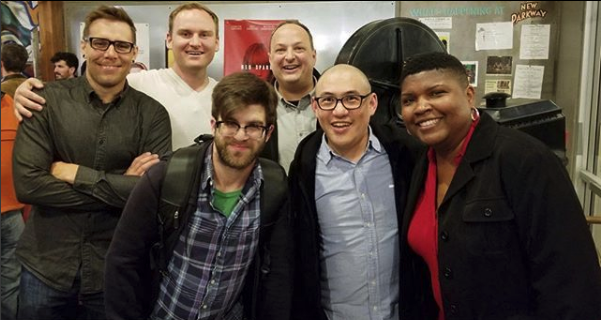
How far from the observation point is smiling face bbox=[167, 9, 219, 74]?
2.00 meters

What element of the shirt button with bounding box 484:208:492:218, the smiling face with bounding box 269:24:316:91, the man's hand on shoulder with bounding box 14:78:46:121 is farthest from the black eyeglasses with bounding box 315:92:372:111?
the man's hand on shoulder with bounding box 14:78:46:121

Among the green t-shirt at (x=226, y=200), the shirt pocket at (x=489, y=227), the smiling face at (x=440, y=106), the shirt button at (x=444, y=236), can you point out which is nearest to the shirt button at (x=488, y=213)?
the shirt pocket at (x=489, y=227)

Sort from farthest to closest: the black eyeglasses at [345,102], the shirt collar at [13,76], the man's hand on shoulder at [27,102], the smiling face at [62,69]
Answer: the smiling face at [62,69] < the shirt collar at [13,76] < the man's hand on shoulder at [27,102] < the black eyeglasses at [345,102]

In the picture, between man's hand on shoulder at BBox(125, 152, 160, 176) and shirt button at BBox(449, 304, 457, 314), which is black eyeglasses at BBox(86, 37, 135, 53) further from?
shirt button at BBox(449, 304, 457, 314)

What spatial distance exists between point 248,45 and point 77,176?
181cm

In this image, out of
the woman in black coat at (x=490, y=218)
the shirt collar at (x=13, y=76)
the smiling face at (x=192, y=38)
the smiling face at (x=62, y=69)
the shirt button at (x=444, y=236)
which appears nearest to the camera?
the woman in black coat at (x=490, y=218)

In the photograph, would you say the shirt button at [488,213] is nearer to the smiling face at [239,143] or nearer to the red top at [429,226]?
the red top at [429,226]

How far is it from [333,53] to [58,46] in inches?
74.4

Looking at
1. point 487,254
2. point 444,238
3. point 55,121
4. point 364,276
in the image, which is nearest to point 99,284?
point 55,121

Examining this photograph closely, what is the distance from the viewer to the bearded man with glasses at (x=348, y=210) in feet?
5.22

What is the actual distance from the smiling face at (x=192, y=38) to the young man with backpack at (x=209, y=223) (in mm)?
569

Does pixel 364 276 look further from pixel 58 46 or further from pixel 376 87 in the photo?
pixel 58 46

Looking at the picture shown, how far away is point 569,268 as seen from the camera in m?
1.24

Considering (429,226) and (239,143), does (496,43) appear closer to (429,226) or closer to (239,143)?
(429,226)
